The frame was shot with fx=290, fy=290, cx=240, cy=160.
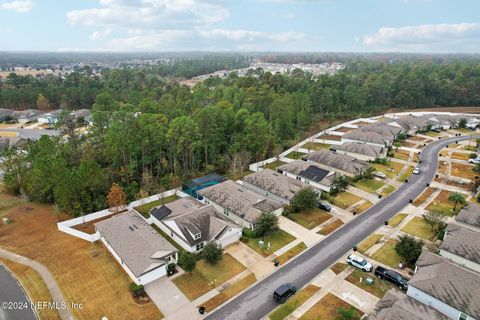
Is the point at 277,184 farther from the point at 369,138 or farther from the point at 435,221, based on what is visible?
the point at 369,138

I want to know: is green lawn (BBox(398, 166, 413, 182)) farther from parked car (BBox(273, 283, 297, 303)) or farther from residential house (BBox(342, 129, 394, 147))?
parked car (BBox(273, 283, 297, 303))

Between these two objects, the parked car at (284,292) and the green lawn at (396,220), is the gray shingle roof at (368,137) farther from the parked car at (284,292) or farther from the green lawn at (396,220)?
the parked car at (284,292)

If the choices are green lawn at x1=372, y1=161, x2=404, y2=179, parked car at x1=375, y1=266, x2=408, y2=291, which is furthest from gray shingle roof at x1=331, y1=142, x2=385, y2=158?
parked car at x1=375, y1=266, x2=408, y2=291

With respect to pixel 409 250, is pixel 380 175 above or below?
below

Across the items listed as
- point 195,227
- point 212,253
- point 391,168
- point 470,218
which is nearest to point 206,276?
point 212,253

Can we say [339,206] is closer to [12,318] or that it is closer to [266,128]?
[266,128]

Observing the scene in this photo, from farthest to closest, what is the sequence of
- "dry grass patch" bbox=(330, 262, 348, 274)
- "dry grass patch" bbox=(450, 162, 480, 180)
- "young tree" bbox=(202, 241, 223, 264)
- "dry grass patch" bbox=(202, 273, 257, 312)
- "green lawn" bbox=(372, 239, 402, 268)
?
"dry grass patch" bbox=(450, 162, 480, 180)
"green lawn" bbox=(372, 239, 402, 268)
"young tree" bbox=(202, 241, 223, 264)
"dry grass patch" bbox=(330, 262, 348, 274)
"dry grass patch" bbox=(202, 273, 257, 312)

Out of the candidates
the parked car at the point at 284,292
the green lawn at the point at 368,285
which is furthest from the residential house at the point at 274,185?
the parked car at the point at 284,292
